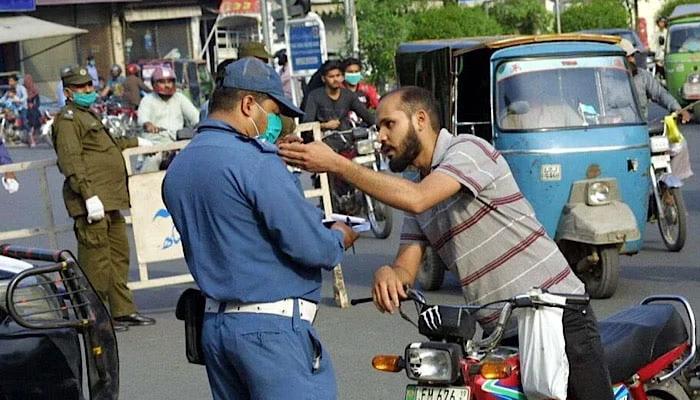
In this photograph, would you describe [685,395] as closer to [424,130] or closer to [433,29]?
[424,130]

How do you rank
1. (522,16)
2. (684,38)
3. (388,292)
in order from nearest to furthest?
(388,292) → (684,38) → (522,16)

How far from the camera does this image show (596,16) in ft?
172

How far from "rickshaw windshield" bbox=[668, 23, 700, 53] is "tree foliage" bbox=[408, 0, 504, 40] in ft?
30.2

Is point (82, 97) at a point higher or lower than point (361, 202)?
higher

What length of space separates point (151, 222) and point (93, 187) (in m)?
0.75

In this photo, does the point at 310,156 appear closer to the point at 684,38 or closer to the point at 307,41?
the point at 307,41

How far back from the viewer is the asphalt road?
29.6 ft

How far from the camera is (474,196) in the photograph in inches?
212

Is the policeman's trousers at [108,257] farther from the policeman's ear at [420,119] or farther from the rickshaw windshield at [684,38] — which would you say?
the rickshaw windshield at [684,38]

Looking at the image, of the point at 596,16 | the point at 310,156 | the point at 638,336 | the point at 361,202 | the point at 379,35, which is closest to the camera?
the point at 310,156

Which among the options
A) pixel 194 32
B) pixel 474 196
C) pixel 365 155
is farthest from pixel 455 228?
pixel 194 32

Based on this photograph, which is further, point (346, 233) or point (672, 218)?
point (672, 218)

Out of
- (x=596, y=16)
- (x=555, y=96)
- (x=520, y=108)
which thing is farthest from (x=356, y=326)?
(x=596, y=16)

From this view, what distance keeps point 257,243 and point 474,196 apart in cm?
79
